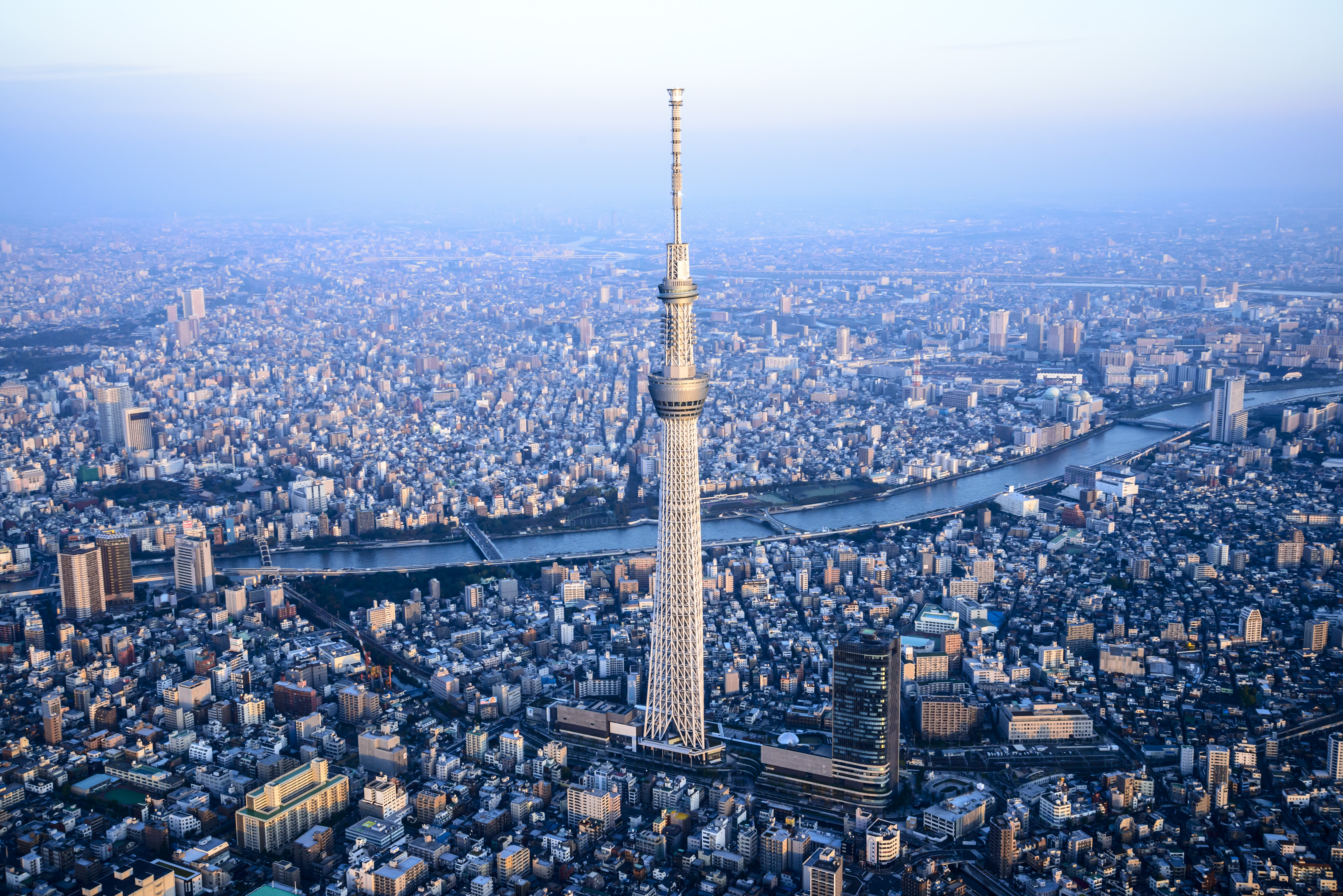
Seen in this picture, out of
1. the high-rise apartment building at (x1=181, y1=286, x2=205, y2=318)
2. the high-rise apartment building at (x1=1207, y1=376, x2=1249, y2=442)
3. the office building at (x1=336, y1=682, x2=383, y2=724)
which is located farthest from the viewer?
the high-rise apartment building at (x1=181, y1=286, x2=205, y2=318)

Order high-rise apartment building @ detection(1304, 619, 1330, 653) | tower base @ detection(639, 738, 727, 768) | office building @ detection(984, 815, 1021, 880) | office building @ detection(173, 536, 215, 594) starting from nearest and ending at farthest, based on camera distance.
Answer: office building @ detection(984, 815, 1021, 880)
tower base @ detection(639, 738, 727, 768)
high-rise apartment building @ detection(1304, 619, 1330, 653)
office building @ detection(173, 536, 215, 594)

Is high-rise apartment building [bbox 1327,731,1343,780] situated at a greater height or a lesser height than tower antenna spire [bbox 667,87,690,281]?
lesser

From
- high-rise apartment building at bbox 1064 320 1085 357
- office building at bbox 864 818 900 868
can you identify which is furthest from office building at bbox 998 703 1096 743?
high-rise apartment building at bbox 1064 320 1085 357

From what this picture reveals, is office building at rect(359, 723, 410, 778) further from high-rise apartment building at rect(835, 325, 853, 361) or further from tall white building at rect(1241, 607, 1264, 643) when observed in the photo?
high-rise apartment building at rect(835, 325, 853, 361)

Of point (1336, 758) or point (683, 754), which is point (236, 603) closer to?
point (683, 754)

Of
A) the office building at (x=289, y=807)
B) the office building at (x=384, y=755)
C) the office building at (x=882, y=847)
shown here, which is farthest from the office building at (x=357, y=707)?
the office building at (x=882, y=847)

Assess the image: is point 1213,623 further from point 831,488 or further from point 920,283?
point 920,283

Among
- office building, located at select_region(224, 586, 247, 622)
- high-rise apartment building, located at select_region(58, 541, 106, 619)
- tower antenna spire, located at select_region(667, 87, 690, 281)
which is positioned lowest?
office building, located at select_region(224, 586, 247, 622)

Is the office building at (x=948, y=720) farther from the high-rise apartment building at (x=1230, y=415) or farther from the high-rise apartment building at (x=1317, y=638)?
the high-rise apartment building at (x=1230, y=415)
